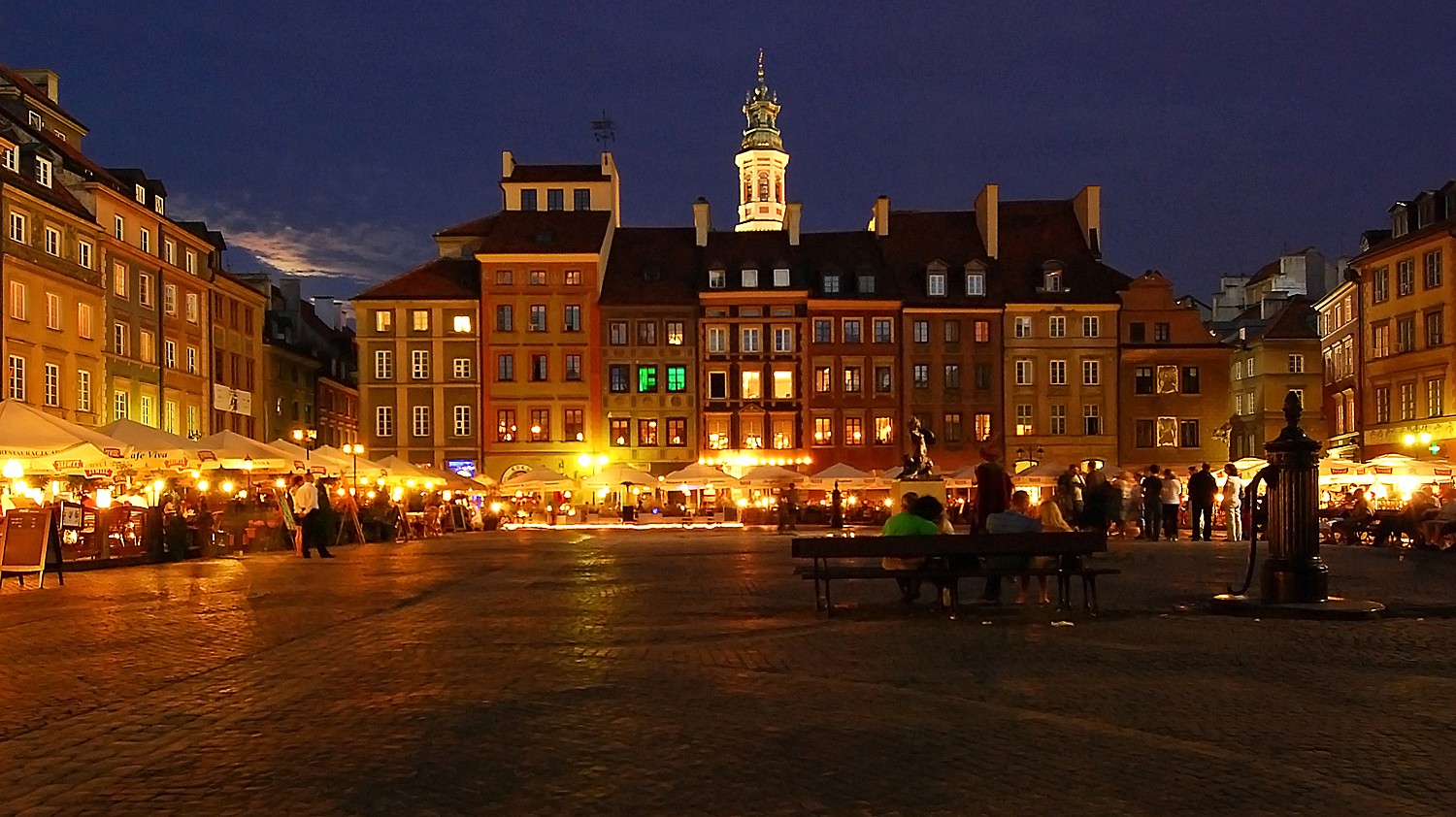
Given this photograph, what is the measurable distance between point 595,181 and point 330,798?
67.9 meters

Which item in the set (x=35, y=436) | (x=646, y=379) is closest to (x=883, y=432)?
(x=646, y=379)

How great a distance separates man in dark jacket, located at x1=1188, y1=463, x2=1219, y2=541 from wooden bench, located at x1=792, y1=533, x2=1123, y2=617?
18.1m

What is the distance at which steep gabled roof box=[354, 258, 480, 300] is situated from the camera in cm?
7075

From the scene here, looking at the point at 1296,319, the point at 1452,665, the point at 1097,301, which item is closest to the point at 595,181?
the point at 1097,301

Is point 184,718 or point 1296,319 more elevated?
point 1296,319

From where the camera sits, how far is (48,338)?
47.9m

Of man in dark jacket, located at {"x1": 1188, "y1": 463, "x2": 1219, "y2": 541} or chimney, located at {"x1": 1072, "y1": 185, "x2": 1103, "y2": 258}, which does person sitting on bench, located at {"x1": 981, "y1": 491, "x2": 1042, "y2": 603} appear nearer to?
man in dark jacket, located at {"x1": 1188, "y1": 463, "x2": 1219, "y2": 541}

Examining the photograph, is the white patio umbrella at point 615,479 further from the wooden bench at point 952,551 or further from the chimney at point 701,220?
the wooden bench at point 952,551

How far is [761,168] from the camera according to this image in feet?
438

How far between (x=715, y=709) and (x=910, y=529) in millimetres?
6775

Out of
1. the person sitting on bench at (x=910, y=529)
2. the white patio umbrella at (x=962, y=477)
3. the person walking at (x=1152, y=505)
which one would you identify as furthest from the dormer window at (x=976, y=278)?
the person sitting on bench at (x=910, y=529)

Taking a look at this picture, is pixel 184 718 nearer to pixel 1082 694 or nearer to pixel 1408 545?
pixel 1082 694

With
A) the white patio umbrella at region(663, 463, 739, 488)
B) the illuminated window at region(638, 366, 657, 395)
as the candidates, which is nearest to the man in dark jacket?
the white patio umbrella at region(663, 463, 739, 488)

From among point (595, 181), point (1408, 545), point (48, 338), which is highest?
point (595, 181)
